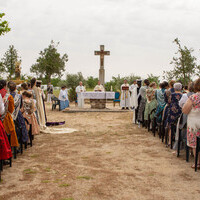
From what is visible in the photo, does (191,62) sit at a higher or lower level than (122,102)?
higher

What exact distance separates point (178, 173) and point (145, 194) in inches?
49.4

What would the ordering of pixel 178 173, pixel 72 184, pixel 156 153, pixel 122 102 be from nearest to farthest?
pixel 72 184
pixel 178 173
pixel 156 153
pixel 122 102

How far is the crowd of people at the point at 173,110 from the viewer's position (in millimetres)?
4918

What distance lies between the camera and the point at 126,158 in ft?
19.5

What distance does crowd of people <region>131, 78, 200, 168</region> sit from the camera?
4918mm

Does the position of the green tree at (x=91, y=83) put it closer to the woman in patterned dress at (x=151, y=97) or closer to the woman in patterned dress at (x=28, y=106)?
the woman in patterned dress at (x=151, y=97)

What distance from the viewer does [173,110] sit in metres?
6.35

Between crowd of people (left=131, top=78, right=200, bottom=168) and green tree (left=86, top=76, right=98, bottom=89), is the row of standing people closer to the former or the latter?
crowd of people (left=131, top=78, right=200, bottom=168)

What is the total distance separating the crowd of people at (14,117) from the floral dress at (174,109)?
11.5ft

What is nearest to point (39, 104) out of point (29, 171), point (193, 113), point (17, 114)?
point (17, 114)

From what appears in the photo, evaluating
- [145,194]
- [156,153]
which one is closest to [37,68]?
[156,153]

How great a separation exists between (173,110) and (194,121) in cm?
142

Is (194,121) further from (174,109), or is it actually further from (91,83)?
(91,83)

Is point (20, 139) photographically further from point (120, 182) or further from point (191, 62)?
point (191, 62)
